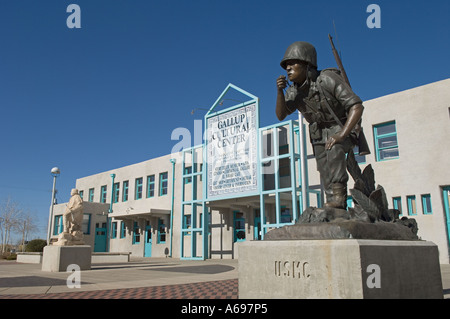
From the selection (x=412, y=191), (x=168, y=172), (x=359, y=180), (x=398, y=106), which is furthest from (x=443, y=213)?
(x=168, y=172)

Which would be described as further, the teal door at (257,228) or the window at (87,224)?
the window at (87,224)

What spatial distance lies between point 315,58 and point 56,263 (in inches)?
458

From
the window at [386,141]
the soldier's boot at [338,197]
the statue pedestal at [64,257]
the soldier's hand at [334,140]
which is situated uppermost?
the window at [386,141]

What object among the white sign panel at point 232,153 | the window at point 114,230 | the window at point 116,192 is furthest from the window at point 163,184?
the white sign panel at point 232,153

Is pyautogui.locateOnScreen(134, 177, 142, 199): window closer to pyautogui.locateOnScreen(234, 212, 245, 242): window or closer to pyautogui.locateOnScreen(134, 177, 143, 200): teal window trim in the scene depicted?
pyautogui.locateOnScreen(134, 177, 143, 200): teal window trim

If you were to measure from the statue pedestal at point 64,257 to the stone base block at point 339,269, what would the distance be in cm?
1069

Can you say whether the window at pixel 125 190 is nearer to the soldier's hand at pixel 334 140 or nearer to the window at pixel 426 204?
the window at pixel 426 204

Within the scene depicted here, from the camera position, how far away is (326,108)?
404 cm

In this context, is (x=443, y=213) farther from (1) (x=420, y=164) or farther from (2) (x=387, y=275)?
(2) (x=387, y=275)

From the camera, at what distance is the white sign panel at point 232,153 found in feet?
69.4

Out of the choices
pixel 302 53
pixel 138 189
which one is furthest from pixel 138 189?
pixel 302 53

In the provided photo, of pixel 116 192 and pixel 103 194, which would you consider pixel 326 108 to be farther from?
pixel 103 194

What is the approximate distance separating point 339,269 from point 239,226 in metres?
22.2
